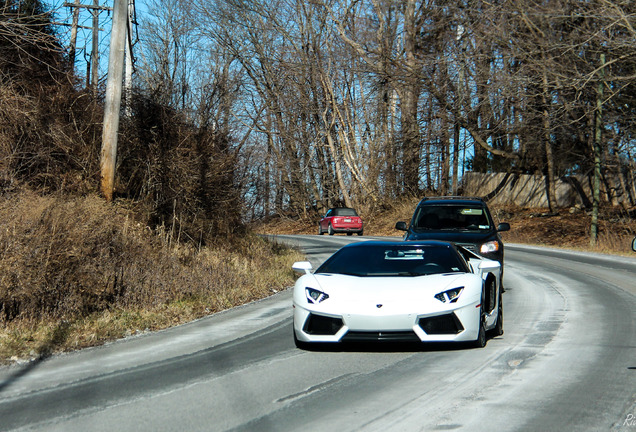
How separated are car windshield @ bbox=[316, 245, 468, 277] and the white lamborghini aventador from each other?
0.01 m

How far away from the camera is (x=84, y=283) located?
1145cm

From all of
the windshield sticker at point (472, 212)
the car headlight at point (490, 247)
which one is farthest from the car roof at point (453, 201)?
the car headlight at point (490, 247)

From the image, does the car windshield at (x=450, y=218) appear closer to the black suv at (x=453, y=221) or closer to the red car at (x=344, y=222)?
the black suv at (x=453, y=221)

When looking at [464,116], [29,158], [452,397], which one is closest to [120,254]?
[29,158]

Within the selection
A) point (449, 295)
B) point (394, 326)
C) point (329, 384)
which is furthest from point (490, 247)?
point (329, 384)

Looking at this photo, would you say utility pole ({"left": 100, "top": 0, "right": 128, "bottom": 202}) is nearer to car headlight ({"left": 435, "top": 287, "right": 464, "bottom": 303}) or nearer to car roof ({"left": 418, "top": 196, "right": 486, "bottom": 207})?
car roof ({"left": 418, "top": 196, "right": 486, "bottom": 207})

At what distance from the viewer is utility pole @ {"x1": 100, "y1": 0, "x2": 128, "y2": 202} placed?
16672 millimetres

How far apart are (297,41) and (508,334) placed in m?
43.9

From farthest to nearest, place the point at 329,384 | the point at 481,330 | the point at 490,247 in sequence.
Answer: the point at 490,247 → the point at 481,330 → the point at 329,384

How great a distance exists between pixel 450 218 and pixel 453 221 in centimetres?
10

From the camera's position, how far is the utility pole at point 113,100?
656 inches

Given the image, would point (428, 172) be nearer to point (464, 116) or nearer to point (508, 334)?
point (464, 116)

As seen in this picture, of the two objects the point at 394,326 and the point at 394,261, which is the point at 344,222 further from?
the point at 394,326

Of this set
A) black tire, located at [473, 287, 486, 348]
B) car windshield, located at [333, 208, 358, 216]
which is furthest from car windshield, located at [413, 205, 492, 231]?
car windshield, located at [333, 208, 358, 216]
